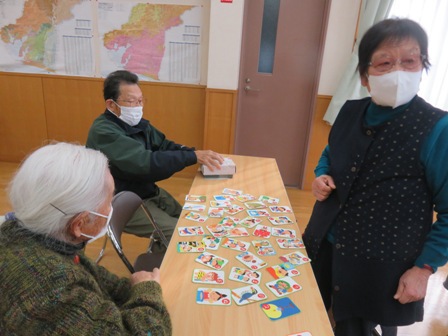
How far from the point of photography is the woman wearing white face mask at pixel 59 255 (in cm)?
79

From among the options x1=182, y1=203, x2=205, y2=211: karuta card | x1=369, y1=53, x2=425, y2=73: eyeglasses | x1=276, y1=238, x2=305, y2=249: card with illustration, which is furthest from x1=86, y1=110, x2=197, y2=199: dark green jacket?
x1=369, y1=53, x2=425, y2=73: eyeglasses

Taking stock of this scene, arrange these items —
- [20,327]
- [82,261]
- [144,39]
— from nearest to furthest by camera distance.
Result: 1. [20,327]
2. [82,261]
3. [144,39]

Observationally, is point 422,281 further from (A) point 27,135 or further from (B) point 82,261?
(A) point 27,135

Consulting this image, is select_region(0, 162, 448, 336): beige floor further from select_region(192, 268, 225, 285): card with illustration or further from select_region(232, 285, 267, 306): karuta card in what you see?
select_region(232, 285, 267, 306): karuta card

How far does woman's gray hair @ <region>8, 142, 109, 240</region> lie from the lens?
862 mm

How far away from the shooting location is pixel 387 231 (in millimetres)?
1100

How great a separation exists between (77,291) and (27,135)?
4003 mm

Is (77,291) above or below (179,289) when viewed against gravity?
above

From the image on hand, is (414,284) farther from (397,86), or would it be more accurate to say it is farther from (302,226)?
(302,226)

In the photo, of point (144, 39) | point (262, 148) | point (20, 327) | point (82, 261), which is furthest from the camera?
point (262, 148)

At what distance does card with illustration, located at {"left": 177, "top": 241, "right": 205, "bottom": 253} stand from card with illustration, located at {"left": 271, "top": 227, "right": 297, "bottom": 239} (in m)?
0.33

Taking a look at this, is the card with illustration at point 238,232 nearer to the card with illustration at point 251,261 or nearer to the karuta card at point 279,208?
the card with illustration at point 251,261

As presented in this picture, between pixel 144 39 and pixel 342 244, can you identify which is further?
pixel 144 39

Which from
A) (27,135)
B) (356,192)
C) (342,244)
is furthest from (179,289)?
(27,135)
